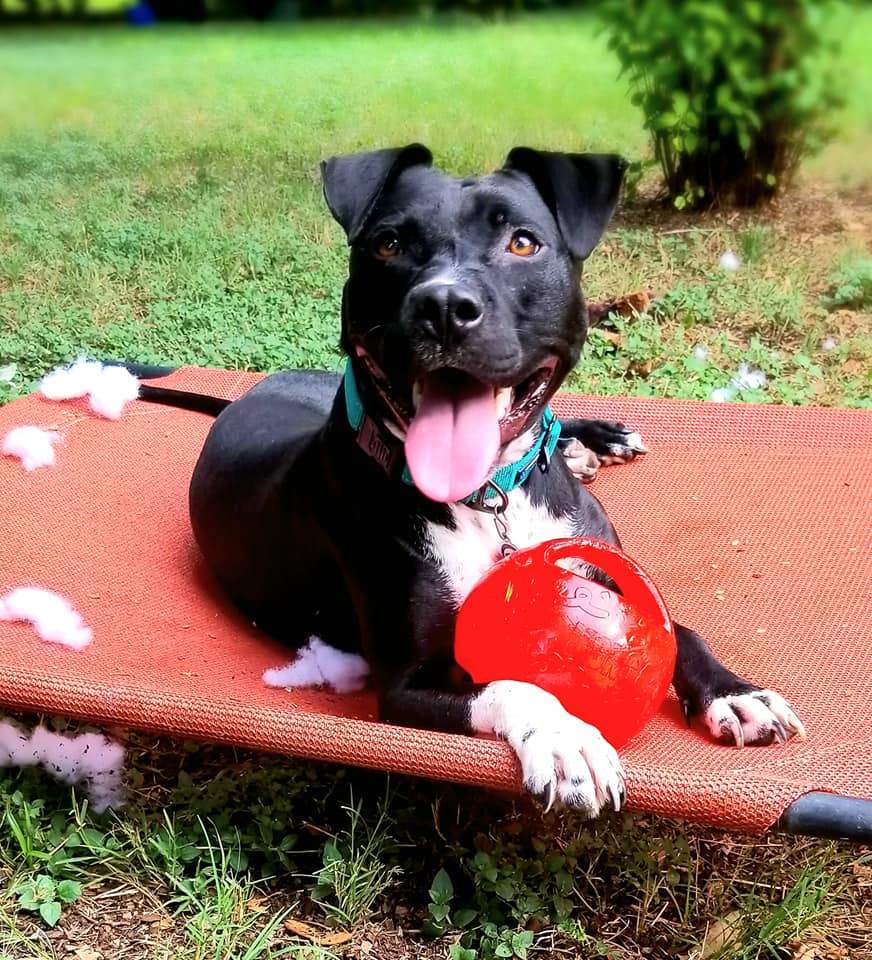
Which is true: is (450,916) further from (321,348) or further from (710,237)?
(710,237)

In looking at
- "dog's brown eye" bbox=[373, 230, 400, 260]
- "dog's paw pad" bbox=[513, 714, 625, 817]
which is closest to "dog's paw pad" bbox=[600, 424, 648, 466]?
"dog's brown eye" bbox=[373, 230, 400, 260]

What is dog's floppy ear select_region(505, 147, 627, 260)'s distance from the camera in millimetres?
2557

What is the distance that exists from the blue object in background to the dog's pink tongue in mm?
2311

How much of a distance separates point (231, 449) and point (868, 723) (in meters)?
1.79

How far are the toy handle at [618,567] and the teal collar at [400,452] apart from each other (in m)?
A: 0.23

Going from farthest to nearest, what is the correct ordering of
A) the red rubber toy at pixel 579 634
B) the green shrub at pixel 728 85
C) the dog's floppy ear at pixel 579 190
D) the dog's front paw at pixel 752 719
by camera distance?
the green shrub at pixel 728 85 < the dog's floppy ear at pixel 579 190 < the dog's front paw at pixel 752 719 < the red rubber toy at pixel 579 634

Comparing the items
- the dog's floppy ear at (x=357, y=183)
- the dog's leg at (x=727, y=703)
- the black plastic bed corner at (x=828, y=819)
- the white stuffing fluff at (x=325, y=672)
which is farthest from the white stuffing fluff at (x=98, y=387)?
the black plastic bed corner at (x=828, y=819)

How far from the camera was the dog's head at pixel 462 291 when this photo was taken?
229 cm

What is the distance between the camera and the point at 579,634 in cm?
215

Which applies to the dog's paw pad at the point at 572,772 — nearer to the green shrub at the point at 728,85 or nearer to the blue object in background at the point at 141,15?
the green shrub at the point at 728,85

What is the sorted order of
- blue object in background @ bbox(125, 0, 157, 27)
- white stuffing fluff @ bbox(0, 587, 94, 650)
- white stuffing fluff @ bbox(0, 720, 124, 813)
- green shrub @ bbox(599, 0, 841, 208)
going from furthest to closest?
green shrub @ bbox(599, 0, 841, 208) → blue object in background @ bbox(125, 0, 157, 27) → white stuffing fluff @ bbox(0, 587, 94, 650) → white stuffing fluff @ bbox(0, 720, 124, 813)

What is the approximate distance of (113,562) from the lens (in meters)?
3.29

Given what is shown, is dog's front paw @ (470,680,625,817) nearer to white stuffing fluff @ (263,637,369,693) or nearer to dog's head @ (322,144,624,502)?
dog's head @ (322,144,624,502)

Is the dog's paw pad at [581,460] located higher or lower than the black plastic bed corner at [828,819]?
lower
